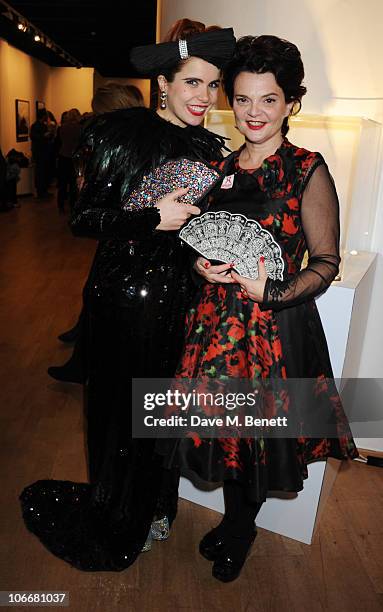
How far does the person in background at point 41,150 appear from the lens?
1182 cm

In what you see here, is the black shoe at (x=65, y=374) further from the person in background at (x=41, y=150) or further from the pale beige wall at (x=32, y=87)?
the person in background at (x=41, y=150)

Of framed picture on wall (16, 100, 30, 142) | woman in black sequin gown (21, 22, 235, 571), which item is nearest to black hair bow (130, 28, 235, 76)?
woman in black sequin gown (21, 22, 235, 571)

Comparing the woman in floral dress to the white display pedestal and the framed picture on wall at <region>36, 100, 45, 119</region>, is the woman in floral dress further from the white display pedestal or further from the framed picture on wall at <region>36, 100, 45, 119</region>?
the framed picture on wall at <region>36, 100, 45, 119</region>

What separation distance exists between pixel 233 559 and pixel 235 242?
3.60 ft

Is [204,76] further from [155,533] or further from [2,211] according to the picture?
[2,211]

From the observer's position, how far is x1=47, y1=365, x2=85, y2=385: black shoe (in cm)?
344

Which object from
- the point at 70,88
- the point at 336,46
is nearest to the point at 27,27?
the point at 70,88

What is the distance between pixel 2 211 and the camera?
1007 cm

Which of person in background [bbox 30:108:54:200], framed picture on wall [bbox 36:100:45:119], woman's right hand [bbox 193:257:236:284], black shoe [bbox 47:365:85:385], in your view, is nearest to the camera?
woman's right hand [bbox 193:257:236:284]

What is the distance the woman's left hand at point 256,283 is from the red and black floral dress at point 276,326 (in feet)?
0.06

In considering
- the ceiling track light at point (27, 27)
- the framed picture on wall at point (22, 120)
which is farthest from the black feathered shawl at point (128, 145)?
the framed picture on wall at point (22, 120)

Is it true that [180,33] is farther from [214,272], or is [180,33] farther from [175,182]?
[214,272]

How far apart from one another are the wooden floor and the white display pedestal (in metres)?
0.05

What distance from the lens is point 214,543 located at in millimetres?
2113
